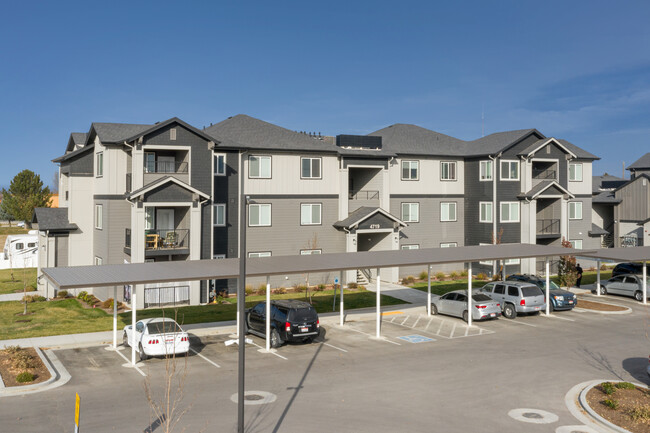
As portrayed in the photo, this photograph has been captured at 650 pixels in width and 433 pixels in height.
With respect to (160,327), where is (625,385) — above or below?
below

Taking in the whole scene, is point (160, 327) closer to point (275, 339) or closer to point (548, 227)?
point (275, 339)

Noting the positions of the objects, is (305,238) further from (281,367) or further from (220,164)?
(281,367)

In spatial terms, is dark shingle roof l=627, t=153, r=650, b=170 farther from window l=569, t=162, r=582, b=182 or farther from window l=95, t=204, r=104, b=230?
window l=95, t=204, r=104, b=230

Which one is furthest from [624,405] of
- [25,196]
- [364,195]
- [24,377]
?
[25,196]

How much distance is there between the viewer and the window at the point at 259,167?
38.4 metres

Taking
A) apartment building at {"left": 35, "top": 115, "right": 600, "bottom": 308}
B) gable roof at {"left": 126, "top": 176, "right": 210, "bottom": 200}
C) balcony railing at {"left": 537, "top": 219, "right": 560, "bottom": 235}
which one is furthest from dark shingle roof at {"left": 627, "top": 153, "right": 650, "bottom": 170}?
gable roof at {"left": 126, "top": 176, "right": 210, "bottom": 200}

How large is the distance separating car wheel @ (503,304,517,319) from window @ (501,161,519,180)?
710 inches

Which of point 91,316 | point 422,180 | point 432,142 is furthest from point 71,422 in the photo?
point 432,142

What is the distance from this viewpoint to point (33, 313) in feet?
99.0

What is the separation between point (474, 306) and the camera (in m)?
28.3

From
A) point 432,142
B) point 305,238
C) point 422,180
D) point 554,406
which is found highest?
point 432,142

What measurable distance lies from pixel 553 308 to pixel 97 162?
2854 centimetres

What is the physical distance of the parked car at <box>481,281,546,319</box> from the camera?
29266 mm

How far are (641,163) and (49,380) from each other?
72223mm
